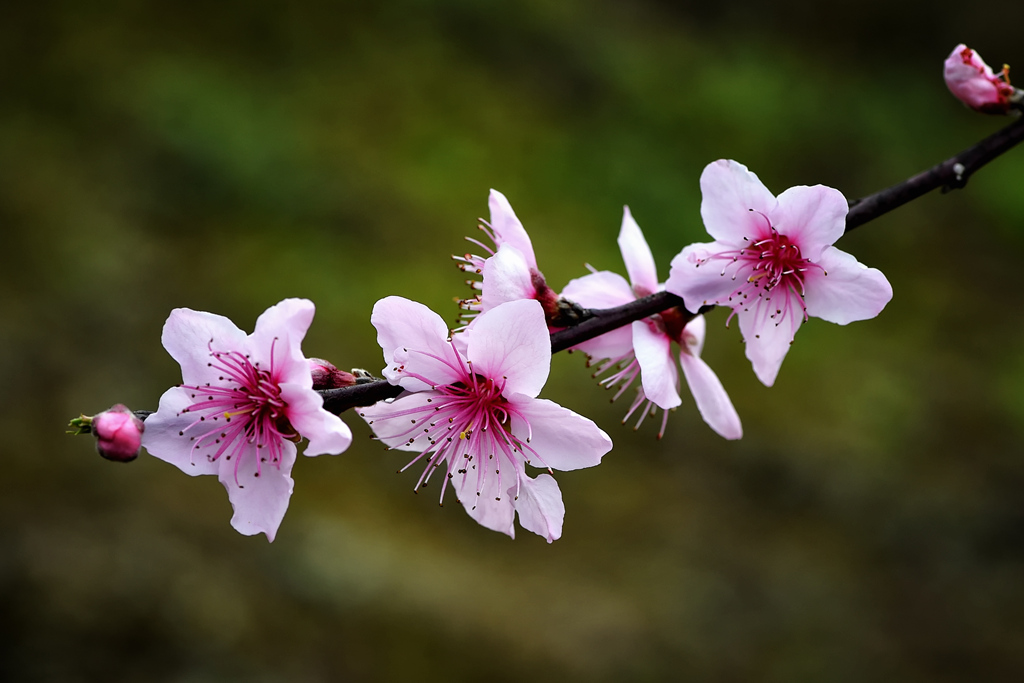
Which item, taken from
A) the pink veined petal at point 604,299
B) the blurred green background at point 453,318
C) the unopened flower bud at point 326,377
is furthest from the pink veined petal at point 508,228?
the blurred green background at point 453,318

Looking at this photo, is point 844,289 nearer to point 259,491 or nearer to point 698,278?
point 698,278

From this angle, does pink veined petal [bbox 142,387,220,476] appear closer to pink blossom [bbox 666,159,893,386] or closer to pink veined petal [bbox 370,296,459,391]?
pink veined petal [bbox 370,296,459,391]

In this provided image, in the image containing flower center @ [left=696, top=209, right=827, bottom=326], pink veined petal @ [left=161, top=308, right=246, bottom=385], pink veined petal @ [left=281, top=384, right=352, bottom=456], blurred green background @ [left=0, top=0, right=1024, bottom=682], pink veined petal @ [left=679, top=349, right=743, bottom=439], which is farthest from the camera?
blurred green background @ [left=0, top=0, right=1024, bottom=682]

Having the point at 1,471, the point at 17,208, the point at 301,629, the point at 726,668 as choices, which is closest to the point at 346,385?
the point at 301,629

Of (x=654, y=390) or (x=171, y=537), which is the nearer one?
(x=654, y=390)

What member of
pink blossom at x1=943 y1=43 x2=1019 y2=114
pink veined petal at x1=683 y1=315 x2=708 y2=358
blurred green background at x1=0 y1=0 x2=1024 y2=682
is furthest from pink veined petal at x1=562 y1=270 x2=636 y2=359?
blurred green background at x1=0 y1=0 x2=1024 y2=682

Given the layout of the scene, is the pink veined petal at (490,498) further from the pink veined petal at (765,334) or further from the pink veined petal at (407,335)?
the pink veined petal at (765,334)

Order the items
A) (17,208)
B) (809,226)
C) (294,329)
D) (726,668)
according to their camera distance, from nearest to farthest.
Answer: (294,329), (809,226), (726,668), (17,208)

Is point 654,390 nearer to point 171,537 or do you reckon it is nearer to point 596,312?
point 596,312
